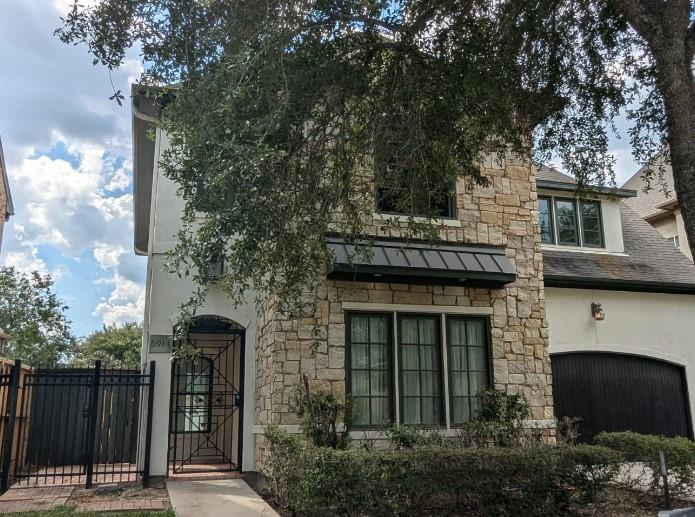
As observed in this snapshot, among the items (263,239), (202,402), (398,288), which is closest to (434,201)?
(398,288)

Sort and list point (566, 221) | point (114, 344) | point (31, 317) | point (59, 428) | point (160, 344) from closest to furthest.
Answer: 1. point (160, 344)
2. point (59, 428)
3. point (566, 221)
4. point (31, 317)
5. point (114, 344)

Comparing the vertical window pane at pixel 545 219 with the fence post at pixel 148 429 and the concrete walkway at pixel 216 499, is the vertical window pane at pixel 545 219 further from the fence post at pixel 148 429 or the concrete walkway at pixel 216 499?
the fence post at pixel 148 429

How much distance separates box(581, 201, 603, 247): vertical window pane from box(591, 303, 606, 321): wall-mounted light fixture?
166 centimetres

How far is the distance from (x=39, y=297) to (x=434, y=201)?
61.4 feet

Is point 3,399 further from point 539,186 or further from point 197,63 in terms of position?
point 539,186

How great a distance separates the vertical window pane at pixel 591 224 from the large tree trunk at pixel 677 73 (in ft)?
23.2

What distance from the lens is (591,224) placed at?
13.1 metres

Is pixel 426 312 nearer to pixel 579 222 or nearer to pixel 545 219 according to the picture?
pixel 545 219

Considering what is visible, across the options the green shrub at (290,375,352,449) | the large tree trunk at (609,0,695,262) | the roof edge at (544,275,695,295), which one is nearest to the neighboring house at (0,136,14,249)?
the green shrub at (290,375,352,449)

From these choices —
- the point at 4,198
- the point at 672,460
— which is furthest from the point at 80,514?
the point at 4,198

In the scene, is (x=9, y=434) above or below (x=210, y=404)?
below

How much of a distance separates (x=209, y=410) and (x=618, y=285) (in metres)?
8.60

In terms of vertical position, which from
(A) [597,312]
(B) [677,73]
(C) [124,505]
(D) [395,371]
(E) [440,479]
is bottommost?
(C) [124,505]

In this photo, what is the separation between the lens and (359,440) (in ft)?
27.7
